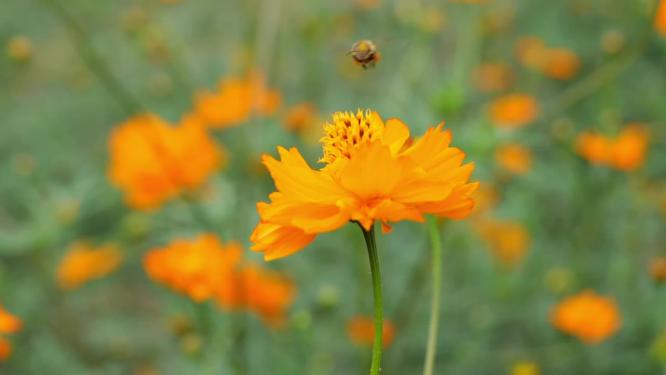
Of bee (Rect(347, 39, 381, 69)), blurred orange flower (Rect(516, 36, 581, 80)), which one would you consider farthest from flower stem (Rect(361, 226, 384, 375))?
blurred orange flower (Rect(516, 36, 581, 80))

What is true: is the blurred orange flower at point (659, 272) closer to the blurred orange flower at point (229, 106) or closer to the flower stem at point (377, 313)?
the blurred orange flower at point (229, 106)

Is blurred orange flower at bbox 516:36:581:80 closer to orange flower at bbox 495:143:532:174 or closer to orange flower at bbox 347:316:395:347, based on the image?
orange flower at bbox 495:143:532:174

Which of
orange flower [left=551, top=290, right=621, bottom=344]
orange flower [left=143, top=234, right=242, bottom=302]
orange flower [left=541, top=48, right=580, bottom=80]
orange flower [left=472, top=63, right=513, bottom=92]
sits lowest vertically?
orange flower [left=143, top=234, right=242, bottom=302]

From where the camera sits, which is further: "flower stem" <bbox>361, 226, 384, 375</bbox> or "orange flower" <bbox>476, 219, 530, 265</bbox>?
"orange flower" <bbox>476, 219, 530, 265</bbox>

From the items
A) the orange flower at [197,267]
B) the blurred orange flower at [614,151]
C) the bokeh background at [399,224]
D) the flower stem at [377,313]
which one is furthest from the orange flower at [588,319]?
the flower stem at [377,313]

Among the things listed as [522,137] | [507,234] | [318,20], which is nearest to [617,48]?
[522,137]

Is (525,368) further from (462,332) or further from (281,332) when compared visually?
(281,332)

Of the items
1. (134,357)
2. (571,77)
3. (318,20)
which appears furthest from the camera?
(571,77)

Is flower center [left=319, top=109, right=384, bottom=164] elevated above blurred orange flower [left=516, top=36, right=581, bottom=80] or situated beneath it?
situated beneath
